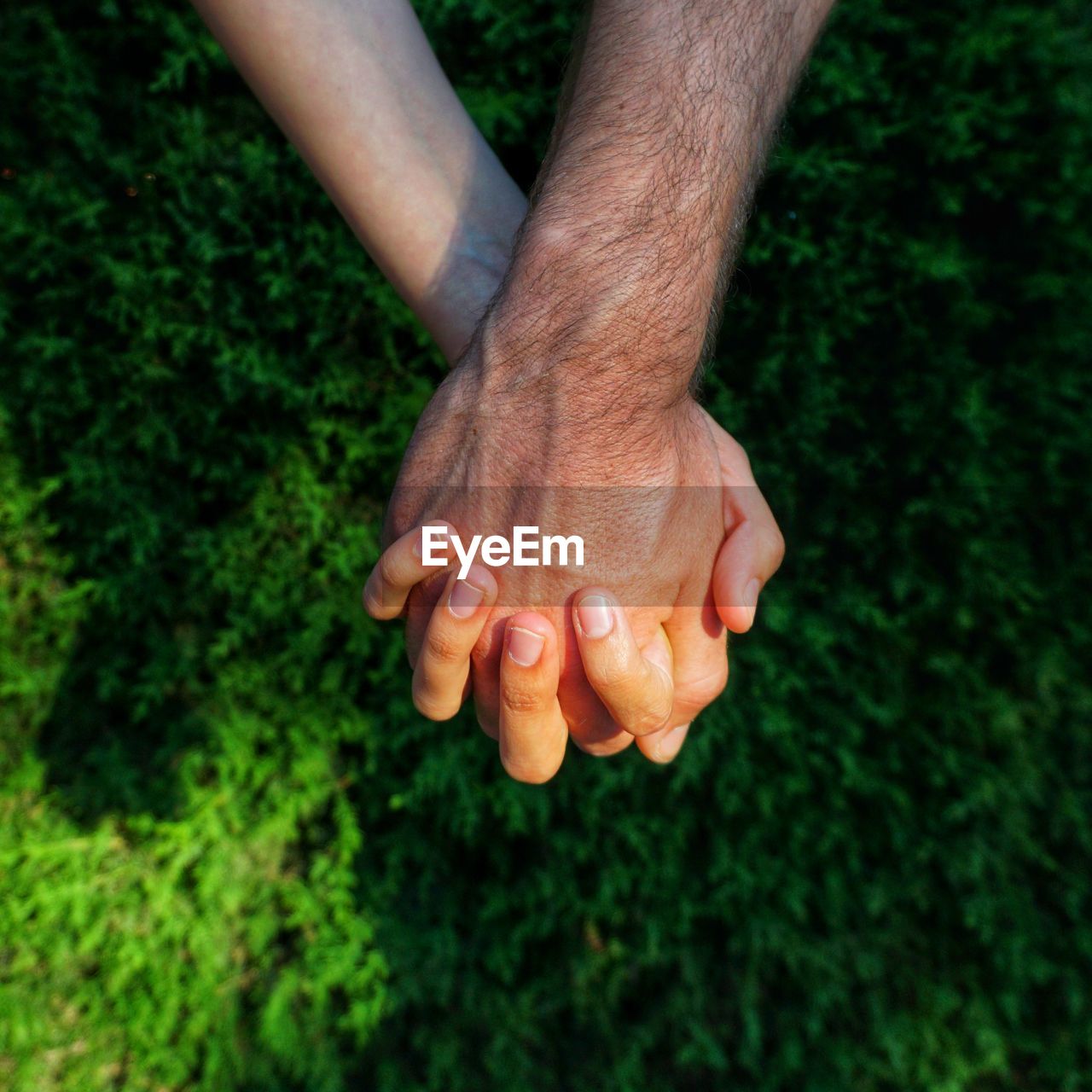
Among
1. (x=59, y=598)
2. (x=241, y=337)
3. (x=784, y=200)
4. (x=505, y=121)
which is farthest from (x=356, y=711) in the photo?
(x=784, y=200)

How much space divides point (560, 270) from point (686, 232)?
0.21 meters

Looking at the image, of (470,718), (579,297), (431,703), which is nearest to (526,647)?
(431,703)

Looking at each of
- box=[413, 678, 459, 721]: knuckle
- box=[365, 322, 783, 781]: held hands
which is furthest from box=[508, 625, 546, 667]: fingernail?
box=[413, 678, 459, 721]: knuckle

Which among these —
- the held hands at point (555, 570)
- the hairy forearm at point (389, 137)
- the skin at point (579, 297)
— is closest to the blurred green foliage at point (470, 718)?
the hairy forearm at point (389, 137)

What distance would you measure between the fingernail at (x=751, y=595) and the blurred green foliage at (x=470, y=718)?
768 mm

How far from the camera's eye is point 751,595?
57.9 inches

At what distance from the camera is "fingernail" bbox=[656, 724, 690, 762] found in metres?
1.64

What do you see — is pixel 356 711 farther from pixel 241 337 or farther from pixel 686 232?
pixel 686 232

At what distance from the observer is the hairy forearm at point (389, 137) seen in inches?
54.0

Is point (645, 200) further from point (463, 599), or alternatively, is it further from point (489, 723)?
point (489, 723)

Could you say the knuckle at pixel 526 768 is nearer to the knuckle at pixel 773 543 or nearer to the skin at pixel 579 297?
the skin at pixel 579 297

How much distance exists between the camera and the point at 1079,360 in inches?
83.0

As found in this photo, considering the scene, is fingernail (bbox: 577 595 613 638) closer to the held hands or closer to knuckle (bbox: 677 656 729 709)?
the held hands

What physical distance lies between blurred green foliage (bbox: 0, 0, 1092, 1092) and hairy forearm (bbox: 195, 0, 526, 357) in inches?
18.4
